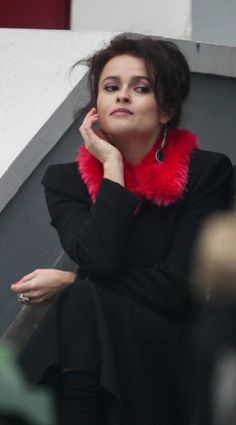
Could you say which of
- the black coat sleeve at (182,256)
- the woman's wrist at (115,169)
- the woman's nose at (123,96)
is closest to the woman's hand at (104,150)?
the woman's wrist at (115,169)

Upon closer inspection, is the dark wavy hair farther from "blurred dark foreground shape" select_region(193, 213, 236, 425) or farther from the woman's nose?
"blurred dark foreground shape" select_region(193, 213, 236, 425)

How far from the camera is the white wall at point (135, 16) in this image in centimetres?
437

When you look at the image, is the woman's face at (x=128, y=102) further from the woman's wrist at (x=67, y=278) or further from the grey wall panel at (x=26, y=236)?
the grey wall panel at (x=26, y=236)

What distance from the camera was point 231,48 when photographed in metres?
4.31

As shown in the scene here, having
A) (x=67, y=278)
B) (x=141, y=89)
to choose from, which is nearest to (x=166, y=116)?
(x=141, y=89)

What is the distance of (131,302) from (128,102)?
0.60 meters

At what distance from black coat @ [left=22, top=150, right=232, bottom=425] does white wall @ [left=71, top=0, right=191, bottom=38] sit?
1.27 m

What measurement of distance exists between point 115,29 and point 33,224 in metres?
1.00

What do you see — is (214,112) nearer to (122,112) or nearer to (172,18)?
(172,18)

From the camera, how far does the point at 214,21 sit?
4477mm

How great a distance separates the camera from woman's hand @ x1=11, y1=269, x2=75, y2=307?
318cm

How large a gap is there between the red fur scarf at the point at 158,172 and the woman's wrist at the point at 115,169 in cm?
6

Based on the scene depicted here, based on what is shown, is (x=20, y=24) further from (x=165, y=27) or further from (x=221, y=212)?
(x=221, y=212)

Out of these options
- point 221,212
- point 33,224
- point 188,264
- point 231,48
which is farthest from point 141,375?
point 231,48
